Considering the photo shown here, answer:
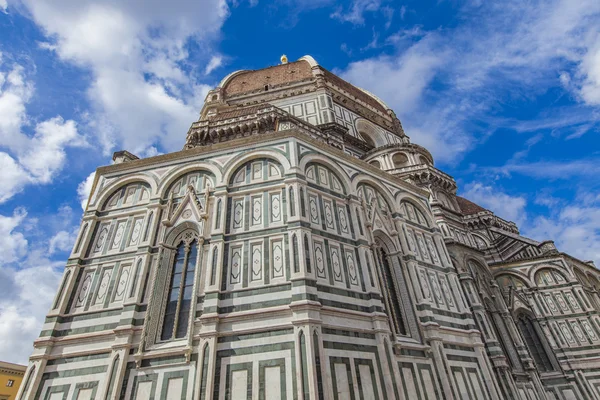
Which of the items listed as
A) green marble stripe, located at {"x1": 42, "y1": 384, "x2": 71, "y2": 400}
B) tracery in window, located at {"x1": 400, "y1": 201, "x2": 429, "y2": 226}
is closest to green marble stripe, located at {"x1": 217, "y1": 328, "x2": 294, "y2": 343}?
green marble stripe, located at {"x1": 42, "y1": 384, "x2": 71, "y2": 400}

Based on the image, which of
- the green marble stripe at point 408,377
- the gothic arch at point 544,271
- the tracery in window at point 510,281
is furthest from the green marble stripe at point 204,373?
the gothic arch at point 544,271

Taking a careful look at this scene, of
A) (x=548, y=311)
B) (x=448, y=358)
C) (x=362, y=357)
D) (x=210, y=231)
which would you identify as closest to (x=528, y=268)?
(x=548, y=311)

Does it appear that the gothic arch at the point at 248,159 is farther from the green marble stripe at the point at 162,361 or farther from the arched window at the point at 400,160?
the arched window at the point at 400,160

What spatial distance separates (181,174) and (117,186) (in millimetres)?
2516

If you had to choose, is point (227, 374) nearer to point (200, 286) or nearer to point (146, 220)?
point (200, 286)

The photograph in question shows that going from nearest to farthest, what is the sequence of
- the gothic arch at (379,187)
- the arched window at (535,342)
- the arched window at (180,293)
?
the arched window at (180,293), the gothic arch at (379,187), the arched window at (535,342)

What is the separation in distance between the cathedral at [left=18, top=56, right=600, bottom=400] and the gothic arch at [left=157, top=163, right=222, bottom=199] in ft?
0.17

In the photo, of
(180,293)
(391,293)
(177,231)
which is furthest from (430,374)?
(177,231)

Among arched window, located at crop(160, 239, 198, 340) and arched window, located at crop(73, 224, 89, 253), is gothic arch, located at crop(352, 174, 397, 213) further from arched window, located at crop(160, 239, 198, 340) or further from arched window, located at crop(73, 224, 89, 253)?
arched window, located at crop(73, 224, 89, 253)

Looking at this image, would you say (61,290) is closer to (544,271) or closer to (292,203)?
(292,203)

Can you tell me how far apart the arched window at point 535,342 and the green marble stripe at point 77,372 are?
753 inches

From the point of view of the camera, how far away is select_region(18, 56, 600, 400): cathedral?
29.4ft

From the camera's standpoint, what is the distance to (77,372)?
9.52 meters

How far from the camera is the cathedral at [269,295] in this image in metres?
8.96
